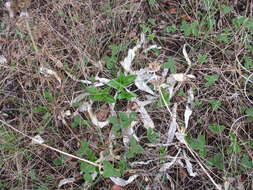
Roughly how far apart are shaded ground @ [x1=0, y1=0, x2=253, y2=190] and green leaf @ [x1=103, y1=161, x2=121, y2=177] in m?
0.08

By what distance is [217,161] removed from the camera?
1.93 meters

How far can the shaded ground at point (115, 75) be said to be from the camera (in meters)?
1.98

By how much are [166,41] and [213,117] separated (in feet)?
2.10

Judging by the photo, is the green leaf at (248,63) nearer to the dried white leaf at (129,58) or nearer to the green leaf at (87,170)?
the dried white leaf at (129,58)

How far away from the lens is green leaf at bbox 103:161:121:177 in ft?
6.26

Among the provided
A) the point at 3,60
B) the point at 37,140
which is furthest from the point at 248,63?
the point at 3,60

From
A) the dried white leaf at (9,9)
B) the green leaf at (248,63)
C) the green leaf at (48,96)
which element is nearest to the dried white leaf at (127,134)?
the green leaf at (48,96)

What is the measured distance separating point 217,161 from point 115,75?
87cm

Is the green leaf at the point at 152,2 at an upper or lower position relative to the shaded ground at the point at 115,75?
upper

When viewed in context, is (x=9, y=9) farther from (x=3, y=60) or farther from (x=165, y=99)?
(x=165, y=99)

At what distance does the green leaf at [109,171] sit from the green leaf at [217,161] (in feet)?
1.84

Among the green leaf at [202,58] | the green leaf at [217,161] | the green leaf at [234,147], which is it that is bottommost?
the green leaf at [217,161]

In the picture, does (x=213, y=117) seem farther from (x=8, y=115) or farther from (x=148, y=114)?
(x=8, y=115)

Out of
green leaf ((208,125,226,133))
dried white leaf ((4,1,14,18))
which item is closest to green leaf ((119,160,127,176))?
green leaf ((208,125,226,133))
